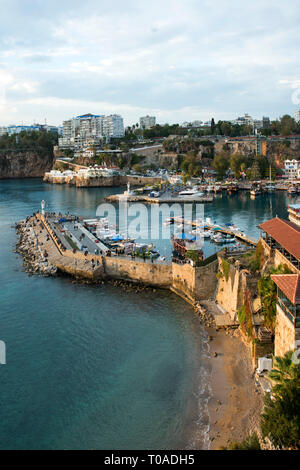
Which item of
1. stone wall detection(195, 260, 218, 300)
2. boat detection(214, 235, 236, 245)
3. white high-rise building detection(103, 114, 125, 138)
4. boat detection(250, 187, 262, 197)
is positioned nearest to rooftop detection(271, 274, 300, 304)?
stone wall detection(195, 260, 218, 300)

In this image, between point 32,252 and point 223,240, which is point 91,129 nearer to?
point 32,252

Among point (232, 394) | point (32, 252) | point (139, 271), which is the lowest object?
point (232, 394)

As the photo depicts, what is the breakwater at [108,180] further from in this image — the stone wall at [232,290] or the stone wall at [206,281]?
the stone wall at [232,290]

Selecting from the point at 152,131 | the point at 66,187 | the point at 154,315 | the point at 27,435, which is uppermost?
the point at 152,131

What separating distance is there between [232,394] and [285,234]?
9.29 metres

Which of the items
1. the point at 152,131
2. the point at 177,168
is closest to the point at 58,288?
the point at 177,168

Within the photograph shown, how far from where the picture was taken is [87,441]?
686 inches

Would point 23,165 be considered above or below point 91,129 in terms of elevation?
below

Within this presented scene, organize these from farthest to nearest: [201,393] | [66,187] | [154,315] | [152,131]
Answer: [152,131] → [66,187] → [154,315] → [201,393]

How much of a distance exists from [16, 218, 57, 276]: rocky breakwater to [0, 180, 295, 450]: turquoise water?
1.47 m

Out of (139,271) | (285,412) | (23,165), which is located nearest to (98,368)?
(285,412)

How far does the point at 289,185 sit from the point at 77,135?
103468mm

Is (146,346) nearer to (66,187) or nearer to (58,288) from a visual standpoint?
(58,288)

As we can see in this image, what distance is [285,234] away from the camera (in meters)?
23.4
